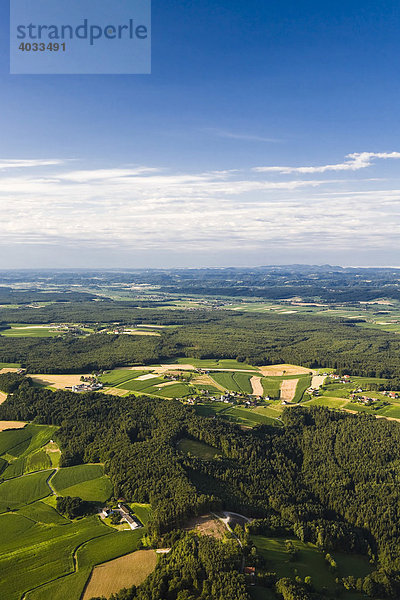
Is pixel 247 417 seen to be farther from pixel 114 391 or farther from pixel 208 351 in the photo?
pixel 208 351

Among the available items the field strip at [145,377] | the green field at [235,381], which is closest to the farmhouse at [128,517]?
the green field at [235,381]

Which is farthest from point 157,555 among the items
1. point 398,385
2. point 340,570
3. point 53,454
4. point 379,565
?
point 398,385

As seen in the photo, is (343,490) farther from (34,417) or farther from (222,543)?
(34,417)

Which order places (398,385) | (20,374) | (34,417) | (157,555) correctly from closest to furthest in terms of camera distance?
(157,555)
(34,417)
(398,385)
(20,374)

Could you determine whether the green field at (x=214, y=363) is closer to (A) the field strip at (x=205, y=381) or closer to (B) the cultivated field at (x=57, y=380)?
(A) the field strip at (x=205, y=381)

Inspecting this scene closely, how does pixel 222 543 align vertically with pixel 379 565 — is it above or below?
above
